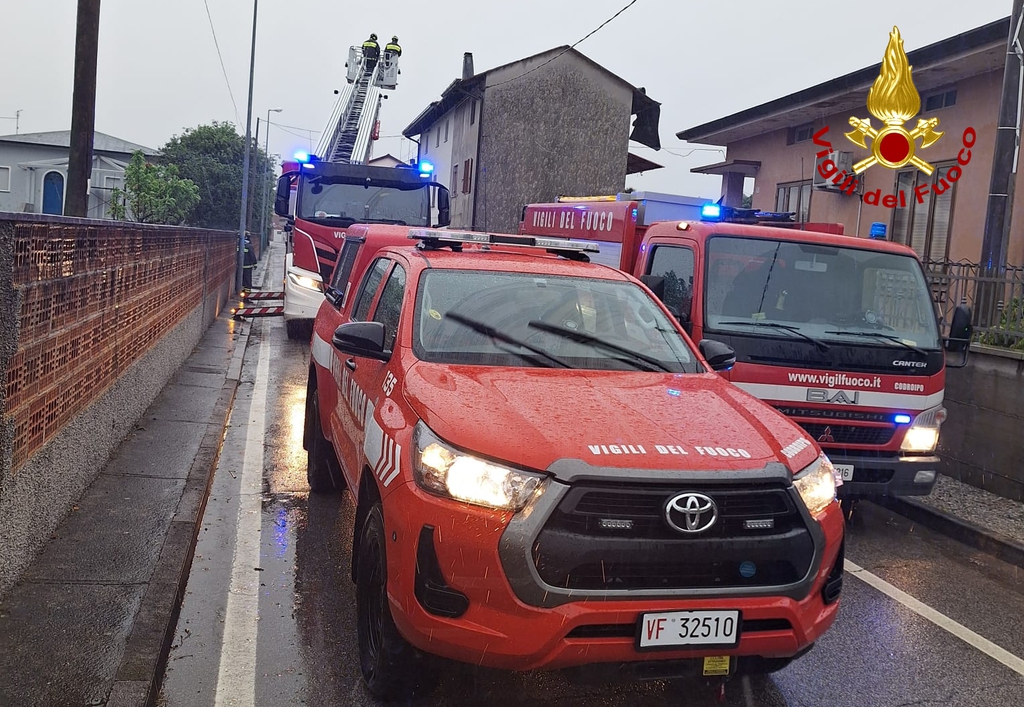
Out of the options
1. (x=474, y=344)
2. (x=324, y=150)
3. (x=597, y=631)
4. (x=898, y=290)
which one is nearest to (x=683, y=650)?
(x=597, y=631)

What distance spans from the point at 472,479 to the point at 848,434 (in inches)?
159

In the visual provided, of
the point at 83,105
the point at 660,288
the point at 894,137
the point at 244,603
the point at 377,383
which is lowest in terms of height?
the point at 244,603

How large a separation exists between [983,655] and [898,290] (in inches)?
121

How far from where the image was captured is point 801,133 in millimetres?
18062

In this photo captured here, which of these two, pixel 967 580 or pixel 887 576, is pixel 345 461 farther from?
pixel 967 580

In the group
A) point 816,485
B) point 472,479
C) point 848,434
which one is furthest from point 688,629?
point 848,434

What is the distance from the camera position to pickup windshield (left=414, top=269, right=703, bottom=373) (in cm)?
437

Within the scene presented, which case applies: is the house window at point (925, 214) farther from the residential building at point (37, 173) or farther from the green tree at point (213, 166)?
the residential building at point (37, 173)

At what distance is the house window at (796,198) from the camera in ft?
58.4

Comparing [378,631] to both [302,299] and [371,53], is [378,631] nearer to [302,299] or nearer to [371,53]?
[302,299]

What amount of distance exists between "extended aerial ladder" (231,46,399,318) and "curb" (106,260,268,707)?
16133mm

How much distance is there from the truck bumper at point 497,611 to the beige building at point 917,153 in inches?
405

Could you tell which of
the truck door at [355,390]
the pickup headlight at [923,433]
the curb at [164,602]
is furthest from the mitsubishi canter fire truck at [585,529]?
the pickup headlight at [923,433]

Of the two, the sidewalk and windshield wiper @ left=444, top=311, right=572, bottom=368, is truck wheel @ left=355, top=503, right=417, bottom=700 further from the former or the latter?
windshield wiper @ left=444, top=311, right=572, bottom=368
